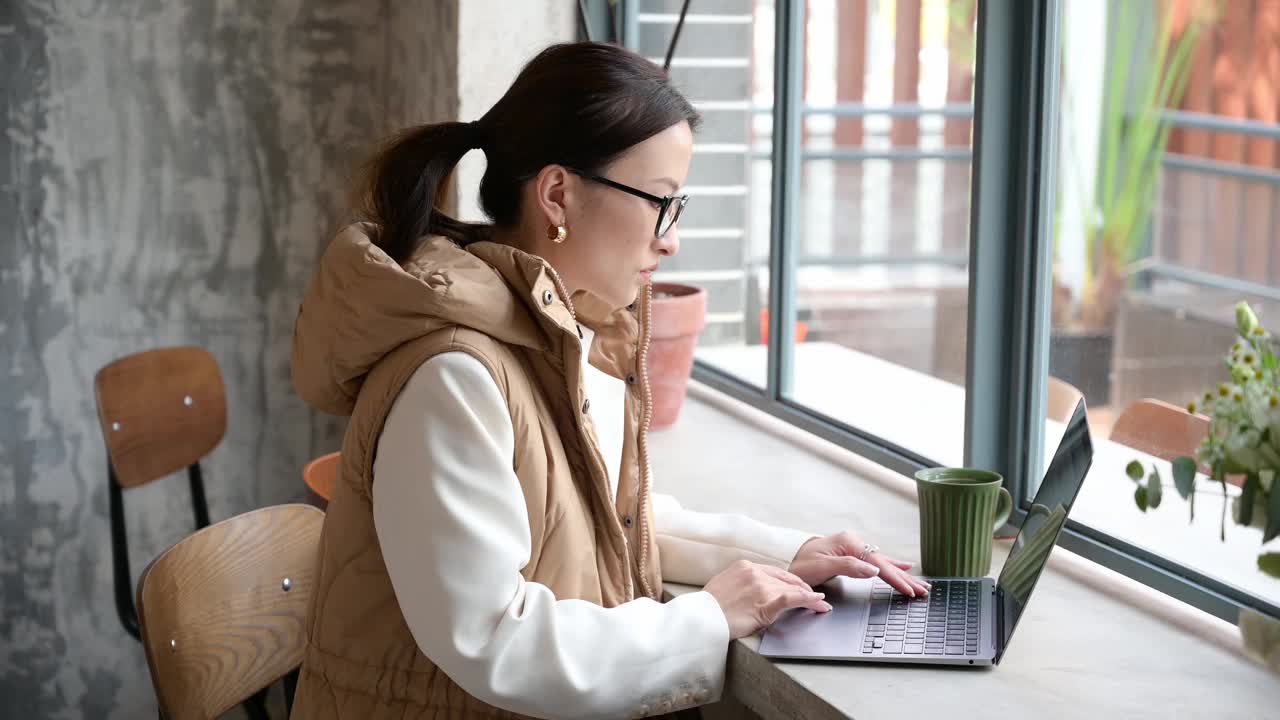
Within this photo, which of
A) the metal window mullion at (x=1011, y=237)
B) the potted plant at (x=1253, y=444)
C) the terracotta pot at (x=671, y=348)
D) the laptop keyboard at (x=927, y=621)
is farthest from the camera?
the terracotta pot at (x=671, y=348)

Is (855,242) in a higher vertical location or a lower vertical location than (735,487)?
higher

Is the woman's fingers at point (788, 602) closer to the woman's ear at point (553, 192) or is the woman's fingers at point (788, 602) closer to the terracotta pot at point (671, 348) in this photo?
the woman's ear at point (553, 192)

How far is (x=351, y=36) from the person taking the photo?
10.7 feet

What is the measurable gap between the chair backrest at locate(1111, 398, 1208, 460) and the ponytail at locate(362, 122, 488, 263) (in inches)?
35.2

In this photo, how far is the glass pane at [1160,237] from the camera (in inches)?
59.7

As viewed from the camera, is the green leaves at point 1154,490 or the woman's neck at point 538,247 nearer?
the green leaves at point 1154,490

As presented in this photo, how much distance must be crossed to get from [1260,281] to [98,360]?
2.64 meters

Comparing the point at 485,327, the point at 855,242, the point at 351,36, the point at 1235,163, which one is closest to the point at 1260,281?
the point at 1235,163

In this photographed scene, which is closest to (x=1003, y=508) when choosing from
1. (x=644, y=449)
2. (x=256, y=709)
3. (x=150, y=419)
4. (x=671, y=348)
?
(x=644, y=449)

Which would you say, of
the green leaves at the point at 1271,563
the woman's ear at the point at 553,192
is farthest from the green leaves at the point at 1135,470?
the woman's ear at the point at 553,192

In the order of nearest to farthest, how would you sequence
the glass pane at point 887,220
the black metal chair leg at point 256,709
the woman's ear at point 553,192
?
the woman's ear at point 553,192
the black metal chair leg at point 256,709
the glass pane at point 887,220

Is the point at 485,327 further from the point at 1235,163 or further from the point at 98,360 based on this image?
the point at 98,360

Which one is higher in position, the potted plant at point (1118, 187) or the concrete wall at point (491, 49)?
the concrete wall at point (491, 49)

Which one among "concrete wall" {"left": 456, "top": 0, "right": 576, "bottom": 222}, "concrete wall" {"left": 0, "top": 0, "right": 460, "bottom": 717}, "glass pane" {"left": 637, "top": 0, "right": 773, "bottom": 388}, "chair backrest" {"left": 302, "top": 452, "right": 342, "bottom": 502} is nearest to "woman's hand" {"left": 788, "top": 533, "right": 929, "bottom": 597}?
"chair backrest" {"left": 302, "top": 452, "right": 342, "bottom": 502}
